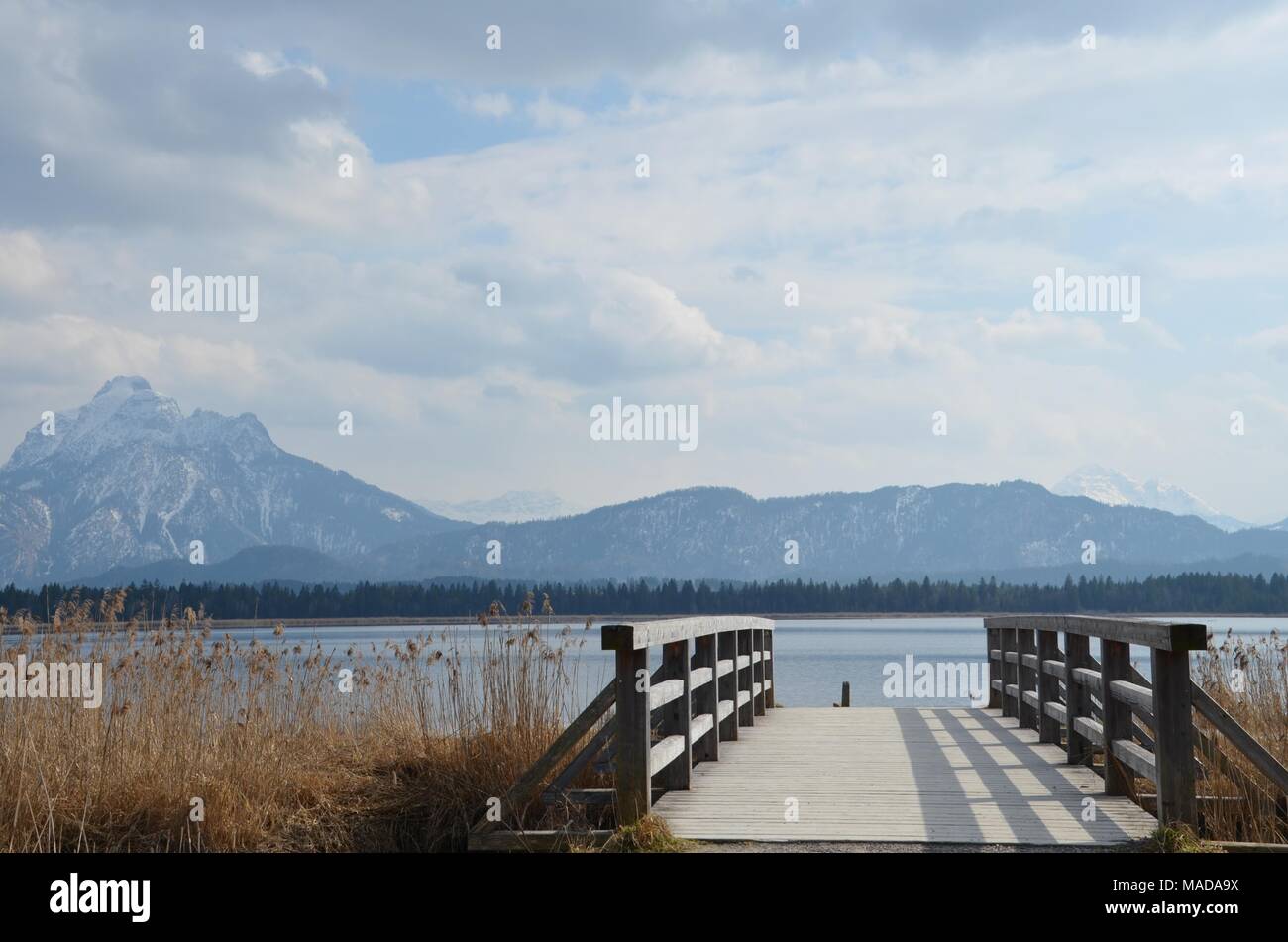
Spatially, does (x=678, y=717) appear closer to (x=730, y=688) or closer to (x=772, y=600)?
(x=730, y=688)

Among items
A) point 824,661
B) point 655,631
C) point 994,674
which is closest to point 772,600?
point 824,661

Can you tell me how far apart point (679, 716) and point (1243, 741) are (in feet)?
11.1

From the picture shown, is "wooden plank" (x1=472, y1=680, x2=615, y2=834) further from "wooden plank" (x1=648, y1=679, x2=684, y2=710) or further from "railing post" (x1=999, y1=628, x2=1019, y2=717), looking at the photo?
"railing post" (x1=999, y1=628, x2=1019, y2=717)

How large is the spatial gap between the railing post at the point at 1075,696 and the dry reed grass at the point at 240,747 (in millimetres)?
3621

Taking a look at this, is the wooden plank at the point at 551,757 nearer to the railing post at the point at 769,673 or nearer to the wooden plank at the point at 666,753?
the wooden plank at the point at 666,753

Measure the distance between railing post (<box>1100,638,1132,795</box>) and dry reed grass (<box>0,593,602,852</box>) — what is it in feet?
11.5

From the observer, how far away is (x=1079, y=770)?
941cm

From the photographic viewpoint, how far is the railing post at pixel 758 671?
45.2 ft

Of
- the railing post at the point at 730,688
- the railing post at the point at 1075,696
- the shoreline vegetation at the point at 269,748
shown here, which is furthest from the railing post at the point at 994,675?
the railing post at the point at 1075,696

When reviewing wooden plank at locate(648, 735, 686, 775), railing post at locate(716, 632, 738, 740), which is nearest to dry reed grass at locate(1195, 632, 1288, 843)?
wooden plank at locate(648, 735, 686, 775)

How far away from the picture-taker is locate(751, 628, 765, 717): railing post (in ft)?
45.2

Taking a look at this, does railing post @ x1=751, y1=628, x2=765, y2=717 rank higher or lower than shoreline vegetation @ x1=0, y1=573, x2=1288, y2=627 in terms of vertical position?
higher
